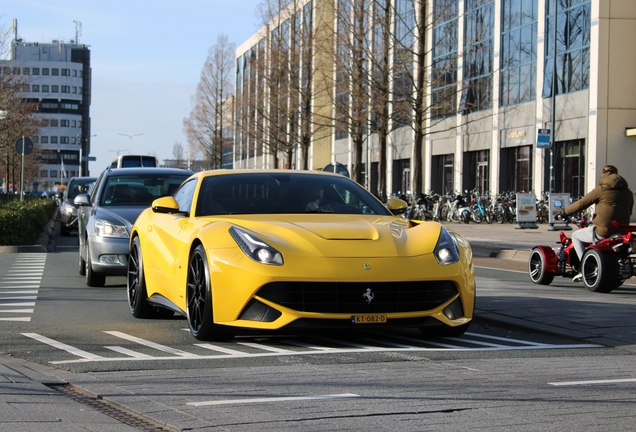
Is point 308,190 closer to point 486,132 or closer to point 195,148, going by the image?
point 486,132

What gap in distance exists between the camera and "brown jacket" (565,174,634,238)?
13266mm

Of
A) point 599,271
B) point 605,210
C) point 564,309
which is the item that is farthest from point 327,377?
point 605,210

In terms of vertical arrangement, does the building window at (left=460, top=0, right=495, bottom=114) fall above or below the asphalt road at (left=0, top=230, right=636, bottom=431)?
above

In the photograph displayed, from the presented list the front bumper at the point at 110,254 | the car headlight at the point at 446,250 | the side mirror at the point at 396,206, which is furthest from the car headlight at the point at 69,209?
the car headlight at the point at 446,250

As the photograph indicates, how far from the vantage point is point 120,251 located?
12.7 m

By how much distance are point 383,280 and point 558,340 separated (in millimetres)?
1928

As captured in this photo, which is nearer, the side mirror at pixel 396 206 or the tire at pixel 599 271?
the side mirror at pixel 396 206

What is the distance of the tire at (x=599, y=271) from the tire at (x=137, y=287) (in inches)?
243

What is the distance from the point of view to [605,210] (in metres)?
13.4

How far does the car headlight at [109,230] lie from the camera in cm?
1281

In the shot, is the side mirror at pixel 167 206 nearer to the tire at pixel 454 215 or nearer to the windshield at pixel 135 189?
the windshield at pixel 135 189

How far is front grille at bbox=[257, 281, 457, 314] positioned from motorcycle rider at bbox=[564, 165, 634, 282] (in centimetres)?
649

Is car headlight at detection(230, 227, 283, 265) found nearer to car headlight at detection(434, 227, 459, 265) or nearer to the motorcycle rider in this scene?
car headlight at detection(434, 227, 459, 265)

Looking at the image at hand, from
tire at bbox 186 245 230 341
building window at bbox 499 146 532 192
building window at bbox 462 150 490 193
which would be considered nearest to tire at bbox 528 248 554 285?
tire at bbox 186 245 230 341
